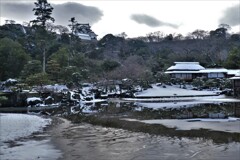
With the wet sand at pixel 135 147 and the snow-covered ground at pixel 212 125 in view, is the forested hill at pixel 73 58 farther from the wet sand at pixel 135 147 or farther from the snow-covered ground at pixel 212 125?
the wet sand at pixel 135 147

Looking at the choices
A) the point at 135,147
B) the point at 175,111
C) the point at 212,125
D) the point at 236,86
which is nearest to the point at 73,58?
the point at 236,86

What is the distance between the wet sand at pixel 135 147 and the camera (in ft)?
29.4

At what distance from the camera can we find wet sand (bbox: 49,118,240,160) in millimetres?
8961

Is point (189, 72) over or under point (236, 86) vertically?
over

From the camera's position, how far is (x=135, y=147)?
10.3m

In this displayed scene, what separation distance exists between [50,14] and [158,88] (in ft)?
73.3

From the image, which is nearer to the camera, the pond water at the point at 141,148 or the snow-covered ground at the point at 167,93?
the pond water at the point at 141,148

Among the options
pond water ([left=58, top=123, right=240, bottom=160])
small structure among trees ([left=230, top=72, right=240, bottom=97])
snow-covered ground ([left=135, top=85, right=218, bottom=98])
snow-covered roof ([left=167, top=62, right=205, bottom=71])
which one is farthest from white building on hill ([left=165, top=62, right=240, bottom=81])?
pond water ([left=58, top=123, right=240, bottom=160])

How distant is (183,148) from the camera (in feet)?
32.5

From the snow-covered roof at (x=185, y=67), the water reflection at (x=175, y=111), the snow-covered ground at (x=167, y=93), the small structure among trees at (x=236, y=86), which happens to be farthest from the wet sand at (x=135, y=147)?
the snow-covered roof at (x=185, y=67)

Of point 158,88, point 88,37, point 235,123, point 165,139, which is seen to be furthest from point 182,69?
point 165,139

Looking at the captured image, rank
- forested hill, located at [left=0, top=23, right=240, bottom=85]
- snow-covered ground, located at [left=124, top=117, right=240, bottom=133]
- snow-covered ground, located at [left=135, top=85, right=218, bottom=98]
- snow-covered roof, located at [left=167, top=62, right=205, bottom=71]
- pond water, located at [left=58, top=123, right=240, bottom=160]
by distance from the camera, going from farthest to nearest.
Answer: snow-covered roof, located at [left=167, top=62, right=205, bottom=71]
forested hill, located at [left=0, top=23, right=240, bottom=85]
snow-covered ground, located at [left=135, top=85, right=218, bottom=98]
snow-covered ground, located at [left=124, top=117, right=240, bottom=133]
pond water, located at [left=58, top=123, right=240, bottom=160]

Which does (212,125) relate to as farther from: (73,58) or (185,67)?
(185,67)

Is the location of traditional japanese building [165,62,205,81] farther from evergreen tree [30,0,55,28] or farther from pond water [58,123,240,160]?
pond water [58,123,240,160]
